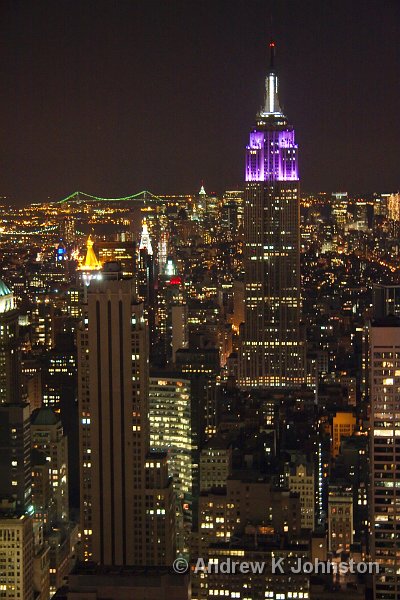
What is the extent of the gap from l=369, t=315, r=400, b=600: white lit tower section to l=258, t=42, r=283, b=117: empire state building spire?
229 centimetres

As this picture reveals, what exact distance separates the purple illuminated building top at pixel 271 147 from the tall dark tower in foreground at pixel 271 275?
0.01 metres

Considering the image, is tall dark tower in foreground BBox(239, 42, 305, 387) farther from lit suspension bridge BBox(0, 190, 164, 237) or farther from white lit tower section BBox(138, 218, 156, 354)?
lit suspension bridge BBox(0, 190, 164, 237)

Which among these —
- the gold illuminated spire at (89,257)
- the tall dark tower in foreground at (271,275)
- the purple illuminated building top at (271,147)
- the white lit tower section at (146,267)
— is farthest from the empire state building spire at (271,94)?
the tall dark tower in foreground at (271,275)

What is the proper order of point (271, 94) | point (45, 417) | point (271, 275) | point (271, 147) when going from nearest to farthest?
point (45, 417) < point (271, 94) < point (271, 147) < point (271, 275)

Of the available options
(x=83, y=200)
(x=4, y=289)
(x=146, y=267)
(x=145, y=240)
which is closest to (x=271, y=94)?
(x=83, y=200)

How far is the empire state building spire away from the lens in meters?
11.0

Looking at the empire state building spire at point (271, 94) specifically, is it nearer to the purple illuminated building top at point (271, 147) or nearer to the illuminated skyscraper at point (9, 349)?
the purple illuminated building top at point (271, 147)

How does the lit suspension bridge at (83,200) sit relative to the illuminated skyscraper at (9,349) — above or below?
above

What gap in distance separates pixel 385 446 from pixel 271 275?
9145 mm

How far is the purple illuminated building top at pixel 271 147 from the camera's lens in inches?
545

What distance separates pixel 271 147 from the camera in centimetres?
1688

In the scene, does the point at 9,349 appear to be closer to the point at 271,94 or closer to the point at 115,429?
the point at 271,94

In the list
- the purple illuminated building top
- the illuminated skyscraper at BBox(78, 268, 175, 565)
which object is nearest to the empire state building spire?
the purple illuminated building top

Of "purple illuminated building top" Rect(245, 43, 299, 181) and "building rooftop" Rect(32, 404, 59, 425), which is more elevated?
"purple illuminated building top" Rect(245, 43, 299, 181)
